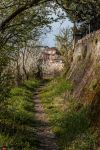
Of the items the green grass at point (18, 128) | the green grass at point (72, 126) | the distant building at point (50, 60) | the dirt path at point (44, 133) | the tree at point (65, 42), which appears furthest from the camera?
the distant building at point (50, 60)

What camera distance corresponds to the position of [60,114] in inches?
872

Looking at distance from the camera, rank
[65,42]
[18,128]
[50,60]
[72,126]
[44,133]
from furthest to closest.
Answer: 1. [50,60]
2. [65,42]
3. [44,133]
4. [18,128]
5. [72,126]

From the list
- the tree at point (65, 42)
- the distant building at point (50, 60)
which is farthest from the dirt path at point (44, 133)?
the distant building at point (50, 60)

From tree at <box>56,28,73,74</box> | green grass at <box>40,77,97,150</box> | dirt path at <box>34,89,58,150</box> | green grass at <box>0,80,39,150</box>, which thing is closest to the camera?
green grass at <box>0,80,39,150</box>

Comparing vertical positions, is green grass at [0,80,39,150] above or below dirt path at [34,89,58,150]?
above

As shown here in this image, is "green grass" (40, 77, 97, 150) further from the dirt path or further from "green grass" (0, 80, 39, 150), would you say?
"green grass" (0, 80, 39, 150)

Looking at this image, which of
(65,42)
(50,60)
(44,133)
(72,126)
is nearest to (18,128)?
(44,133)

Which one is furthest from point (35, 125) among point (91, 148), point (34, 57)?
point (34, 57)

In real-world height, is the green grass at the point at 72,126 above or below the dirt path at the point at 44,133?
above

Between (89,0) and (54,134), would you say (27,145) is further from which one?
(89,0)

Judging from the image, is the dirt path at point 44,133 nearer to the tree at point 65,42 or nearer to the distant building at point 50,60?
the tree at point 65,42

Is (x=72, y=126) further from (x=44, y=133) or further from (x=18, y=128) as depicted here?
(x=18, y=128)

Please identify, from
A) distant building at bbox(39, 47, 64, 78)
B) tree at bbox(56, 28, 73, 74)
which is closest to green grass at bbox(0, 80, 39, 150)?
tree at bbox(56, 28, 73, 74)

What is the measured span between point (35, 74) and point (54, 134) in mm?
46333
